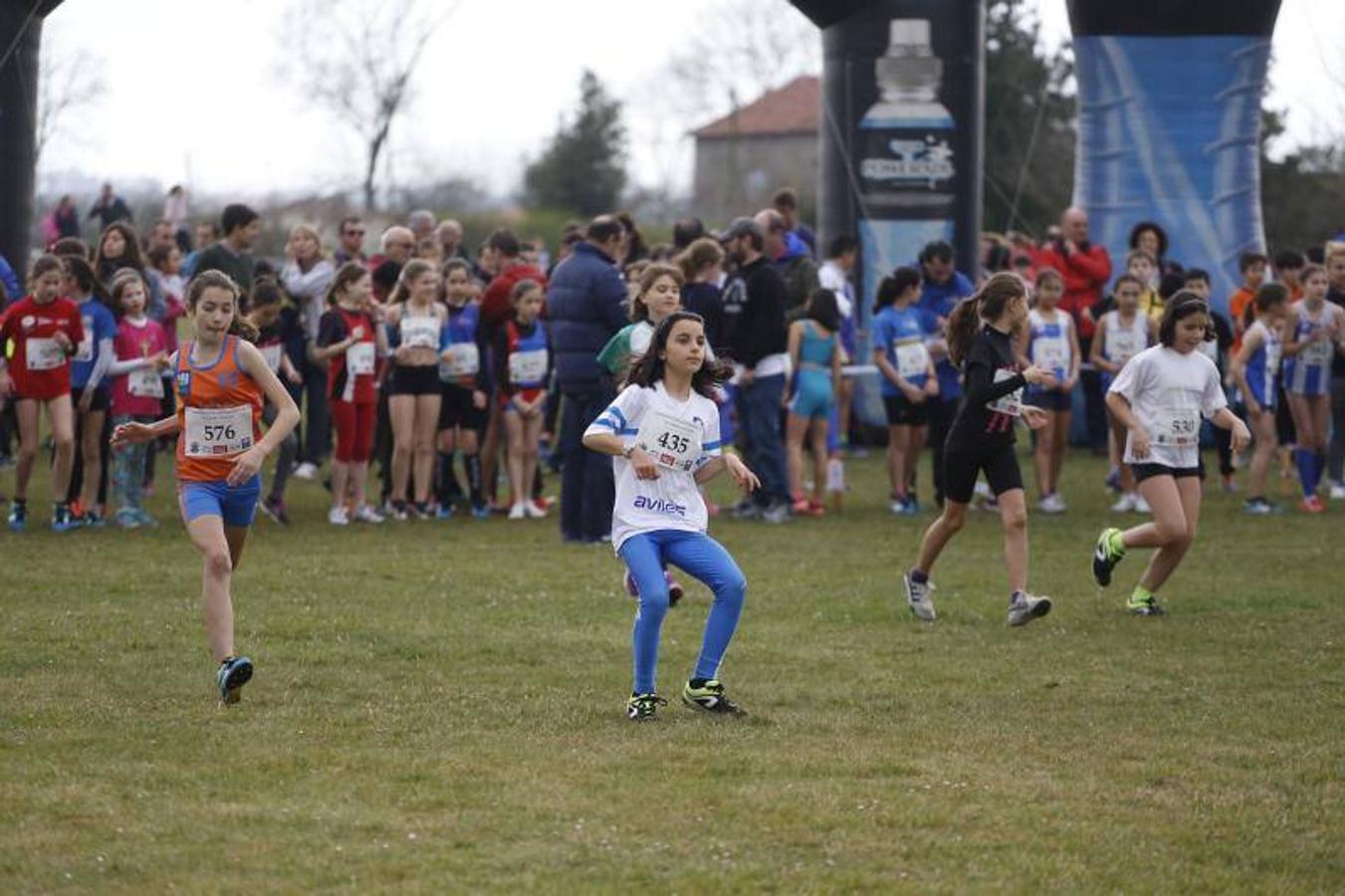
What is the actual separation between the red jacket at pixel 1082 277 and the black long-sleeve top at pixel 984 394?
936cm

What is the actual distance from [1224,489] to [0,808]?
13.8 metres

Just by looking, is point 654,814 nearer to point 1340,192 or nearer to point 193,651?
point 193,651

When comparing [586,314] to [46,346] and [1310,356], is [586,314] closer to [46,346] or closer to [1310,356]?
[46,346]

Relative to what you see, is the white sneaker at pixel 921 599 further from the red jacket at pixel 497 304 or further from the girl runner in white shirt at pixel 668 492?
the red jacket at pixel 497 304

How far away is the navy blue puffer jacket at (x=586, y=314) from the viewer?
14297 mm

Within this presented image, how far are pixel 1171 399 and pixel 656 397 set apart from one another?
13.4ft

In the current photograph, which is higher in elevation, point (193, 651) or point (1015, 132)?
point (1015, 132)

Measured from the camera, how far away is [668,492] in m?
8.65

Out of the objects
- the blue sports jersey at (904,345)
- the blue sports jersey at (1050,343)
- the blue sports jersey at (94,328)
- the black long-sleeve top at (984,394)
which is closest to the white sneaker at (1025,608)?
the black long-sleeve top at (984,394)

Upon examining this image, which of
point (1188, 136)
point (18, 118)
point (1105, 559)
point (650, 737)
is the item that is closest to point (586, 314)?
point (1105, 559)

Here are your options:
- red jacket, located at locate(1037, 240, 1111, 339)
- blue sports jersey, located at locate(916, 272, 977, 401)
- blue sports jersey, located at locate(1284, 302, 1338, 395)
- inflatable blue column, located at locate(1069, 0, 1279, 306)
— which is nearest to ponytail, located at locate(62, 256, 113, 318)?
blue sports jersey, located at locate(916, 272, 977, 401)

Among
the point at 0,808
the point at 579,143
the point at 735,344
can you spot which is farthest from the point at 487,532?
the point at 579,143

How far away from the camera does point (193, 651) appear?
1012 centimetres

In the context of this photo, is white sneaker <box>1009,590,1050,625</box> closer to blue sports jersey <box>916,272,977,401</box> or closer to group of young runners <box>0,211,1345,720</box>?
group of young runners <box>0,211,1345,720</box>
